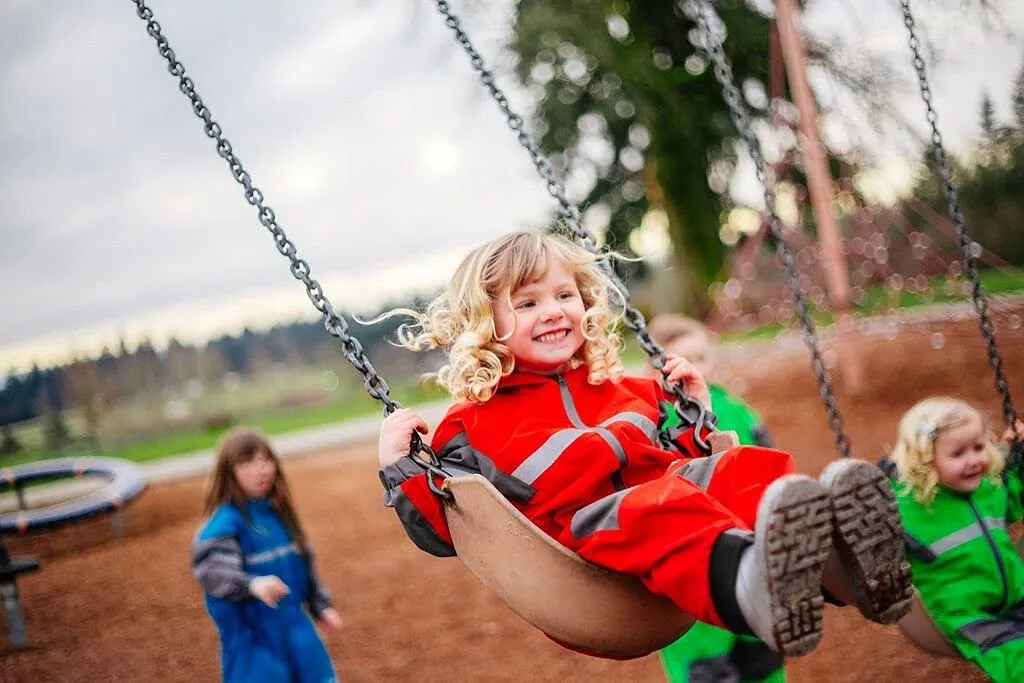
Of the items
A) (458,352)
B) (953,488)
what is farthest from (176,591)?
(953,488)

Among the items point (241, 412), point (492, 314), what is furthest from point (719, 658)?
point (241, 412)

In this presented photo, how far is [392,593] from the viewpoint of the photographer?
576cm

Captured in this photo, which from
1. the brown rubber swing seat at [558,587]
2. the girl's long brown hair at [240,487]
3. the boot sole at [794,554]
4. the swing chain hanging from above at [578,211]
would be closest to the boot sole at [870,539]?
the boot sole at [794,554]

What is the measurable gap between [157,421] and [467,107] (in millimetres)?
21647

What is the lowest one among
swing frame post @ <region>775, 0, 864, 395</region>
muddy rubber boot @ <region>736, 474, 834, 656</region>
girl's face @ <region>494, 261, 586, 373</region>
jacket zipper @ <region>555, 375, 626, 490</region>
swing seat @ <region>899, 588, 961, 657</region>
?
swing seat @ <region>899, 588, 961, 657</region>

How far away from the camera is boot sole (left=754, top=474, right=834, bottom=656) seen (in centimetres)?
138

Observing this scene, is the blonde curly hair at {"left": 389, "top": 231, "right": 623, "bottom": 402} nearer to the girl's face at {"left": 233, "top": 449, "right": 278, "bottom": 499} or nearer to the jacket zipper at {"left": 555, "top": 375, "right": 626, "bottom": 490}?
the jacket zipper at {"left": 555, "top": 375, "right": 626, "bottom": 490}

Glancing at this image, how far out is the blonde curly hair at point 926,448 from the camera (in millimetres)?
2371

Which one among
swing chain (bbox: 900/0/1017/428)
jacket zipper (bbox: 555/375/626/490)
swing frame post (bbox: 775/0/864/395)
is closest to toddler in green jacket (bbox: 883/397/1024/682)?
swing chain (bbox: 900/0/1017/428)

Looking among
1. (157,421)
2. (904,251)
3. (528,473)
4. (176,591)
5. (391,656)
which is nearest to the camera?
(528,473)

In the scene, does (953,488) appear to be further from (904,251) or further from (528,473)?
(904,251)

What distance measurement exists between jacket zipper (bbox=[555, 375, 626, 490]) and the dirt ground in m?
2.06

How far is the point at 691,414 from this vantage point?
2020 mm

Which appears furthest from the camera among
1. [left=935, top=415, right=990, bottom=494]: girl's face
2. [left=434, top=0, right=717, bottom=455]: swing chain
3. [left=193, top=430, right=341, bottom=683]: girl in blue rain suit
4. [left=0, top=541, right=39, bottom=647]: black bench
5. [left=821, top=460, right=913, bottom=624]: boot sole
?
[left=0, top=541, right=39, bottom=647]: black bench
